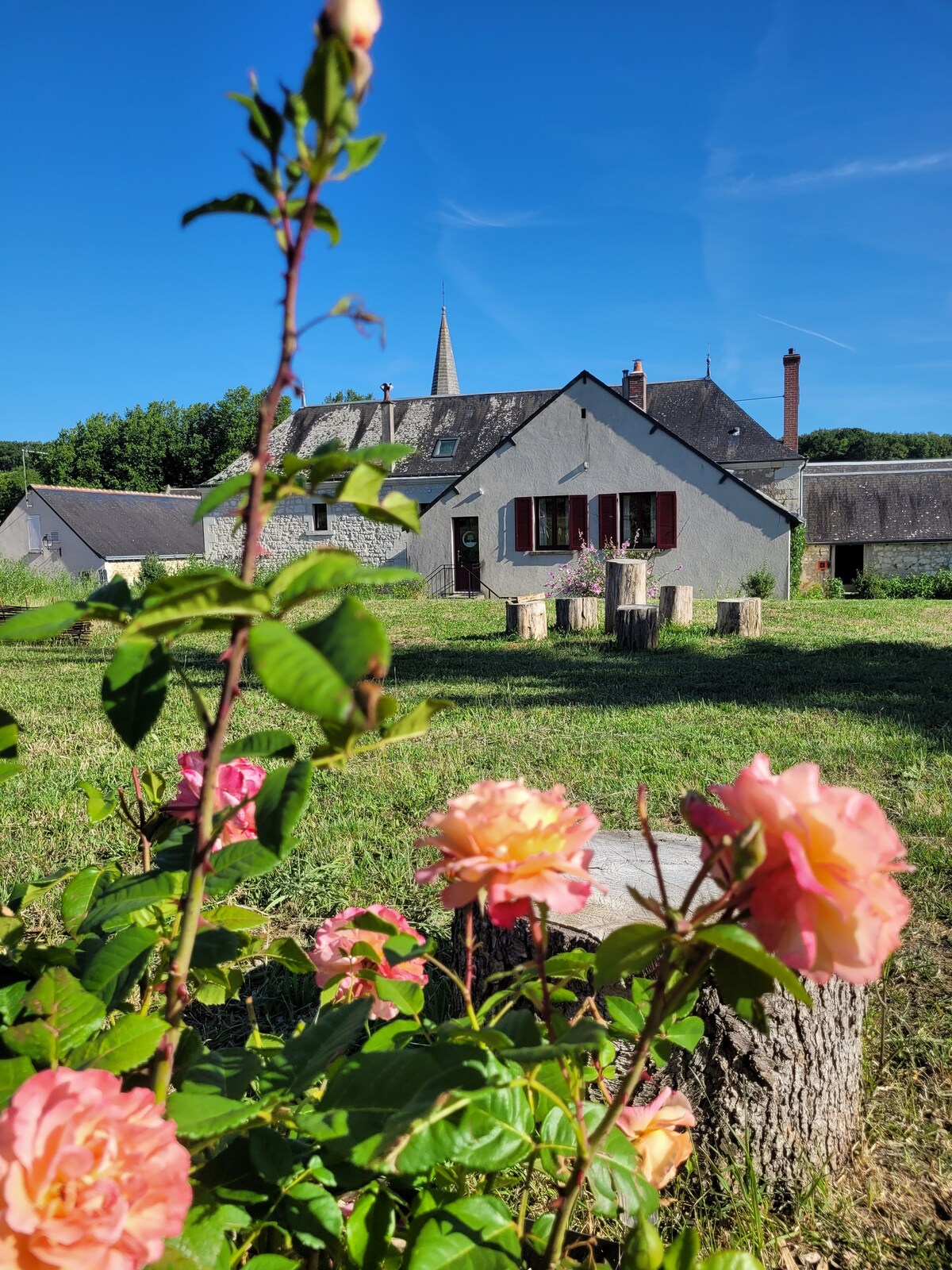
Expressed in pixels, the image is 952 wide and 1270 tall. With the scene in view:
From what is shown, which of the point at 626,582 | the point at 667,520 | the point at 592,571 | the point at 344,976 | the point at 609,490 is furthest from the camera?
the point at 609,490

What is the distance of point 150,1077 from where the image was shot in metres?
0.84

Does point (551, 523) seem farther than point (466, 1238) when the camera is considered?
Yes

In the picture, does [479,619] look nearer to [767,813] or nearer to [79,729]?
[79,729]

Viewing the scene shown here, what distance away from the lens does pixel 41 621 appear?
2.08 feet

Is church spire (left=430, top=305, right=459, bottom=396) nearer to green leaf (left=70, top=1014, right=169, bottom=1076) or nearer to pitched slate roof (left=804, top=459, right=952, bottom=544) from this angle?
pitched slate roof (left=804, top=459, right=952, bottom=544)

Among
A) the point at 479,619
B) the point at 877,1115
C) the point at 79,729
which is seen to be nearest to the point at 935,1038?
the point at 877,1115

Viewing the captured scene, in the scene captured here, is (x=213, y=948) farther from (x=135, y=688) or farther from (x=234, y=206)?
(x=234, y=206)

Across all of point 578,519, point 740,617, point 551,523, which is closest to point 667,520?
point 578,519

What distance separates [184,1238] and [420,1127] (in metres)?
0.22

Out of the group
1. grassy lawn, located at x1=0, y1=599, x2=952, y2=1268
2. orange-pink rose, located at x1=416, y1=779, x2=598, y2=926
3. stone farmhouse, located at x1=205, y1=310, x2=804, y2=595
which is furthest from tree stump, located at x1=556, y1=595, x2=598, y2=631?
orange-pink rose, located at x1=416, y1=779, x2=598, y2=926

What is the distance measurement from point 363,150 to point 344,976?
996 millimetres

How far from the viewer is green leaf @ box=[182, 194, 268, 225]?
0.61 metres

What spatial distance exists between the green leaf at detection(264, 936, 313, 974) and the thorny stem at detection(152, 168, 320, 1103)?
17.8 inches

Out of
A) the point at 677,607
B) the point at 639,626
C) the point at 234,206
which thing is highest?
the point at 234,206
